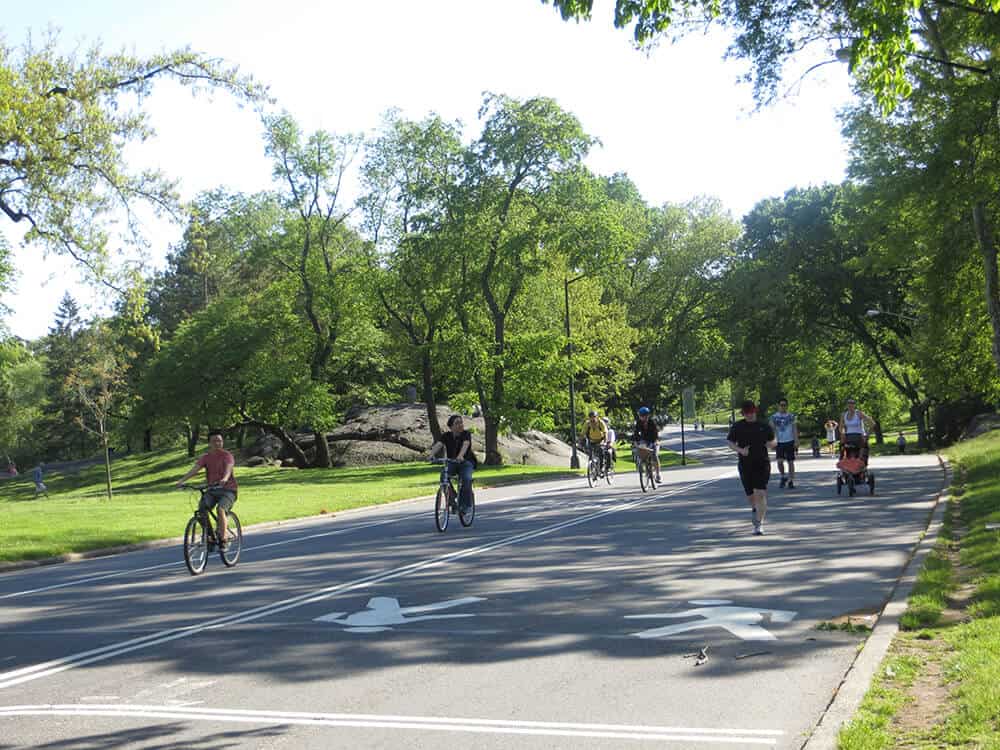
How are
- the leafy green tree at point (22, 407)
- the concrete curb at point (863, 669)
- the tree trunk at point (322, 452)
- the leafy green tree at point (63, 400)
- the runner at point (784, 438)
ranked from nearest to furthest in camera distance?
the concrete curb at point (863, 669) → the runner at point (784, 438) → the tree trunk at point (322, 452) → the leafy green tree at point (63, 400) → the leafy green tree at point (22, 407)

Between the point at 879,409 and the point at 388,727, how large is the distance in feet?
248

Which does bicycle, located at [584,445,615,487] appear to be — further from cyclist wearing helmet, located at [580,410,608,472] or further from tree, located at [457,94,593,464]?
tree, located at [457,94,593,464]

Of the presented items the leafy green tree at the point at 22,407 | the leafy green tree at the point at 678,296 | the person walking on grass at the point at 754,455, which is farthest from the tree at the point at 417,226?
the leafy green tree at the point at 22,407

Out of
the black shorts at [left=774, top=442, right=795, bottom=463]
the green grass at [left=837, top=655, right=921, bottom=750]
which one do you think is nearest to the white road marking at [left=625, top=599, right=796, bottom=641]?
the green grass at [left=837, top=655, right=921, bottom=750]

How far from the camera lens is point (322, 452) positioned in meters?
52.7

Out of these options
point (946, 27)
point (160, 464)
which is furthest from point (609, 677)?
point (160, 464)

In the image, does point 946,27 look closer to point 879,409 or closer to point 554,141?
point 554,141

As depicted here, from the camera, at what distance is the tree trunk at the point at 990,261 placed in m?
24.9

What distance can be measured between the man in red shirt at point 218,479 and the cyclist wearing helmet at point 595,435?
14653mm

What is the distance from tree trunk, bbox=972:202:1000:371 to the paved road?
11512 millimetres

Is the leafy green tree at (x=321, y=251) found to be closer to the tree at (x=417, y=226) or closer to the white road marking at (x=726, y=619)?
the tree at (x=417, y=226)

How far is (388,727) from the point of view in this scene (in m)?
5.74

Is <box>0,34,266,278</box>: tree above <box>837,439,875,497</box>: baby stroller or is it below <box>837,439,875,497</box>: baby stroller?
above

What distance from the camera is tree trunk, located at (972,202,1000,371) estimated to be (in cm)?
2489
